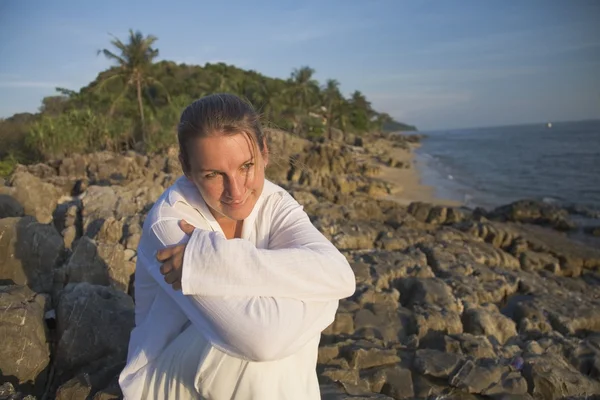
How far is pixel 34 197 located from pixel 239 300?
7.20 metres

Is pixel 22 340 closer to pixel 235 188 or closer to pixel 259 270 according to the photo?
pixel 235 188

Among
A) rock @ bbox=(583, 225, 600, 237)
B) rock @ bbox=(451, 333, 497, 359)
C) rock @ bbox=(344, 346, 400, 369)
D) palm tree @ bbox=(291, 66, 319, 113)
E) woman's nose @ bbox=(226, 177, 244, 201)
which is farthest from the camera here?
palm tree @ bbox=(291, 66, 319, 113)

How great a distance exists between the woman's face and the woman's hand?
1.16ft

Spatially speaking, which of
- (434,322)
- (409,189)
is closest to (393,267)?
(434,322)

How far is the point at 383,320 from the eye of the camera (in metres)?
4.87

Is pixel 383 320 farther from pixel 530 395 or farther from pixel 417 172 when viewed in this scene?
pixel 417 172

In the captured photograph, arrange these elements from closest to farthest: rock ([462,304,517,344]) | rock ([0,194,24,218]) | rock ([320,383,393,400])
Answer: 1. rock ([320,383,393,400])
2. rock ([462,304,517,344])
3. rock ([0,194,24,218])

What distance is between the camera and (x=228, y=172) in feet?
5.79

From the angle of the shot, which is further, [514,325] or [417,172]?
[417,172]

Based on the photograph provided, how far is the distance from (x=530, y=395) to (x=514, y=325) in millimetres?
1916

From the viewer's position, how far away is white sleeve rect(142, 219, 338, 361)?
1.46 m

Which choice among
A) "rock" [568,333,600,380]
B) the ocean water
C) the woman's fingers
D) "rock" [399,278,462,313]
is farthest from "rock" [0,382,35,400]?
the ocean water

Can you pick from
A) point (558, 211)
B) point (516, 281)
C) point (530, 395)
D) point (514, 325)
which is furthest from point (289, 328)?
point (558, 211)

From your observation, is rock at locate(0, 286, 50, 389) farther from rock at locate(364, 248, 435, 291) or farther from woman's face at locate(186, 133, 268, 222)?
rock at locate(364, 248, 435, 291)
